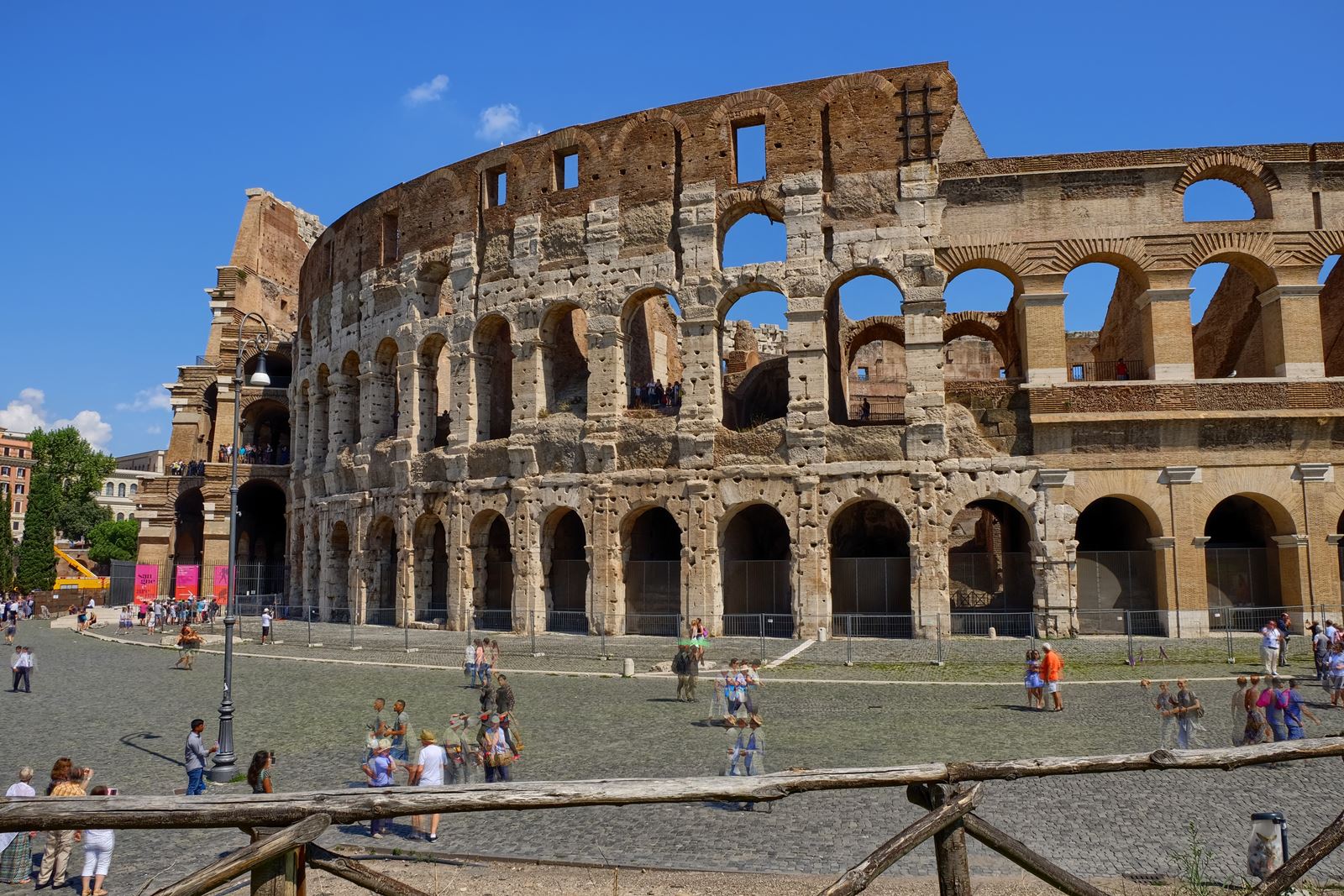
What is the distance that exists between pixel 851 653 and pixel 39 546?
5398 cm

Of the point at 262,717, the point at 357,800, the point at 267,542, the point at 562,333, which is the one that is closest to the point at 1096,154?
the point at 562,333

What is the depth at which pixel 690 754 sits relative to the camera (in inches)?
454

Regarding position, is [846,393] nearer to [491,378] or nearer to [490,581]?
[491,378]

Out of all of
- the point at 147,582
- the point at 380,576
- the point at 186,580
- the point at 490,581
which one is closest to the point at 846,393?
the point at 490,581

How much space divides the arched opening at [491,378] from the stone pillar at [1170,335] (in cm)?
1737

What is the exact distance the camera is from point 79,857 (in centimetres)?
795

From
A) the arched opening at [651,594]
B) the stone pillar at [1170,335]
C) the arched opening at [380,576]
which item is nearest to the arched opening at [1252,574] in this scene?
the stone pillar at [1170,335]

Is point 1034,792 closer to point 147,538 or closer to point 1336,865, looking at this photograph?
point 1336,865

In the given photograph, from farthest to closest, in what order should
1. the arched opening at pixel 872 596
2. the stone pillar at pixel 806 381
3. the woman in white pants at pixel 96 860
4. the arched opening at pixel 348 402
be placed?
1. the arched opening at pixel 348 402
2. the stone pillar at pixel 806 381
3. the arched opening at pixel 872 596
4. the woman in white pants at pixel 96 860

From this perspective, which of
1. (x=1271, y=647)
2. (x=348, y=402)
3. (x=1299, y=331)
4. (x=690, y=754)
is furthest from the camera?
(x=348, y=402)

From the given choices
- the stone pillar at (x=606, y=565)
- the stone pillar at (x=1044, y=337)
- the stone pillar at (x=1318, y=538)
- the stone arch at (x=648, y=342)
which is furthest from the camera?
the stone arch at (x=648, y=342)

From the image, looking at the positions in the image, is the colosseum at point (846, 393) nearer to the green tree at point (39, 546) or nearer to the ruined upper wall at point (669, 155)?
the ruined upper wall at point (669, 155)

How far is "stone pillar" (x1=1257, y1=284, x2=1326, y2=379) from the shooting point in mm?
22375

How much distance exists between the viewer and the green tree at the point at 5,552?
51.7 meters
